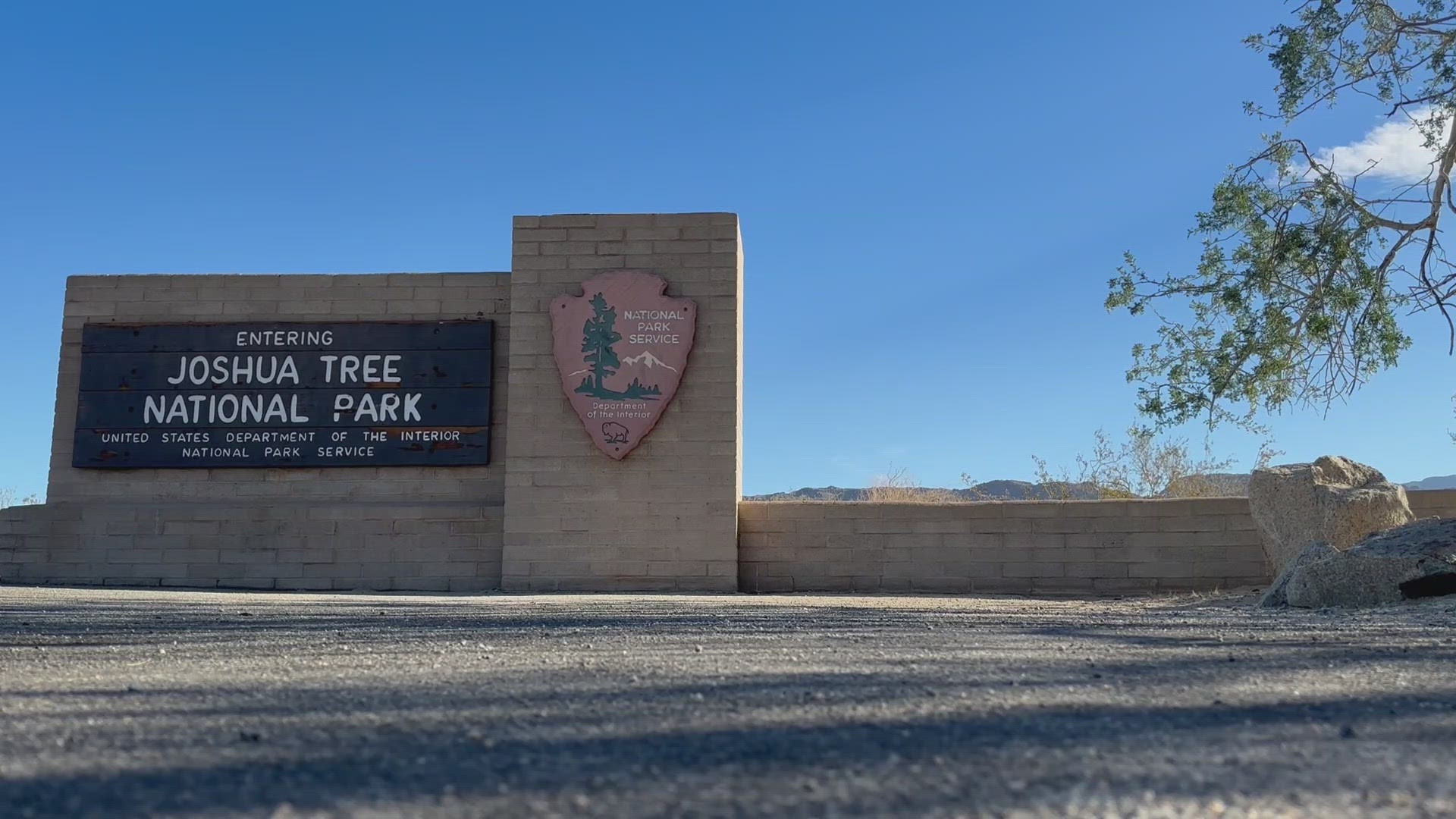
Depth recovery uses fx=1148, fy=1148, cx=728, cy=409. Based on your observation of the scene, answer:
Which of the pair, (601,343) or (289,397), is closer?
(601,343)

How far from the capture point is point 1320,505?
950 cm

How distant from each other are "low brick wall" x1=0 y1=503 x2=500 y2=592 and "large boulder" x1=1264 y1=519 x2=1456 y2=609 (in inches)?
319

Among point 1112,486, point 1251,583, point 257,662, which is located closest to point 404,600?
point 257,662

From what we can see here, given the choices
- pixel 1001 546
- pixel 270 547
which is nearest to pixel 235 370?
pixel 270 547

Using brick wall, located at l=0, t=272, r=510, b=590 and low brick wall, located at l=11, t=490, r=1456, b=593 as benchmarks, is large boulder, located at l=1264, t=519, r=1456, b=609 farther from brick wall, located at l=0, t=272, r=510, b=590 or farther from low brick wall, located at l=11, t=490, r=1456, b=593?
brick wall, located at l=0, t=272, r=510, b=590

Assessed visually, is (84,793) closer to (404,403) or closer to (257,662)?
(257,662)

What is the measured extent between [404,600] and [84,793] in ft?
24.4

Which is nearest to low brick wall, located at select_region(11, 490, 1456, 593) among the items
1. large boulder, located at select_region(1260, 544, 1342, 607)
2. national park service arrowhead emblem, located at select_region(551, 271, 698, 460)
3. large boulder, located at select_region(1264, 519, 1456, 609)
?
national park service arrowhead emblem, located at select_region(551, 271, 698, 460)

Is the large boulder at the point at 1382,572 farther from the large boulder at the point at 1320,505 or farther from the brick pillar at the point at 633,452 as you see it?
the brick pillar at the point at 633,452

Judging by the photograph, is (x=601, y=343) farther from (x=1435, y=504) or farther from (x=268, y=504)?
(x=1435, y=504)

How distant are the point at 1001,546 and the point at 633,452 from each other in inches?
160

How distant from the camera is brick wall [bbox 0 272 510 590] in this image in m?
12.6

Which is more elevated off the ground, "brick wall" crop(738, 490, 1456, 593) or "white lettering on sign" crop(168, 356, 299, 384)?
"white lettering on sign" crop(168, 356, 299, 384)

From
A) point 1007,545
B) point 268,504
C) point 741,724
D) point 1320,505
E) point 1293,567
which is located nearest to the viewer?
point 741,724
